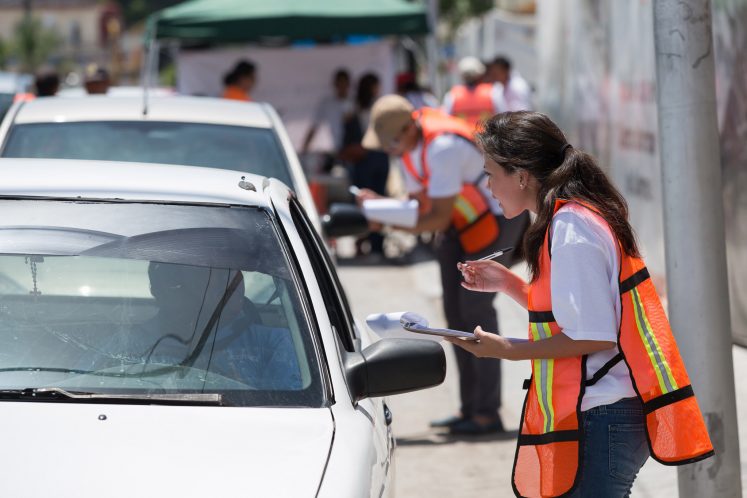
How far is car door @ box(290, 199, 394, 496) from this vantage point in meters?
3.41

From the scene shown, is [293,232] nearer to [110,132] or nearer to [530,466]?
[530,466]

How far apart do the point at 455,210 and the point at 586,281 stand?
11.4ft

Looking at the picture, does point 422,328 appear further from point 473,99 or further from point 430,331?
point 473,99

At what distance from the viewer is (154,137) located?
6.45 meters

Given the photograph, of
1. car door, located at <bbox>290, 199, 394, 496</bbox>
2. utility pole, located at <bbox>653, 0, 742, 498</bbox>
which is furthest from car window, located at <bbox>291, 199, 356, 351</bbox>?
utility pole, located at <bbox>653, 0, 742, 498</bbox>

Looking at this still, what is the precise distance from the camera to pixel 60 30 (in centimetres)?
12556

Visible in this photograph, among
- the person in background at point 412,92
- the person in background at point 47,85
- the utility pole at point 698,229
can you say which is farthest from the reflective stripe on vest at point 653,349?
the person in background at point 412,92

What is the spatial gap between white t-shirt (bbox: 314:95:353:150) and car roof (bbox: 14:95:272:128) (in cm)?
869

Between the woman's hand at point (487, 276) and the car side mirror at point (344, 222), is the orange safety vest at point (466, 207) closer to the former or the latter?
the car side mirror at point (344, 222)

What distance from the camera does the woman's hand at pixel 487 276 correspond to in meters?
3.66

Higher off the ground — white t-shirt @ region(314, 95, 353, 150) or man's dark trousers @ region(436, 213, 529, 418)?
man's dark trousers @ region(436, 213, 529, 418)

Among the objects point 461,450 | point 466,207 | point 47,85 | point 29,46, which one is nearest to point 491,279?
point 466,207

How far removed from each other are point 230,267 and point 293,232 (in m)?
0.24

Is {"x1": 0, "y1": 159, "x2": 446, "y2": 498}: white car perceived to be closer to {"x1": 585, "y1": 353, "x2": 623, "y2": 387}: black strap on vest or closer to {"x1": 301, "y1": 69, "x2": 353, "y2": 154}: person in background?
{"x1": 585, "y1": 353, "x2": 623, "y2": 387}: black strap on vest
